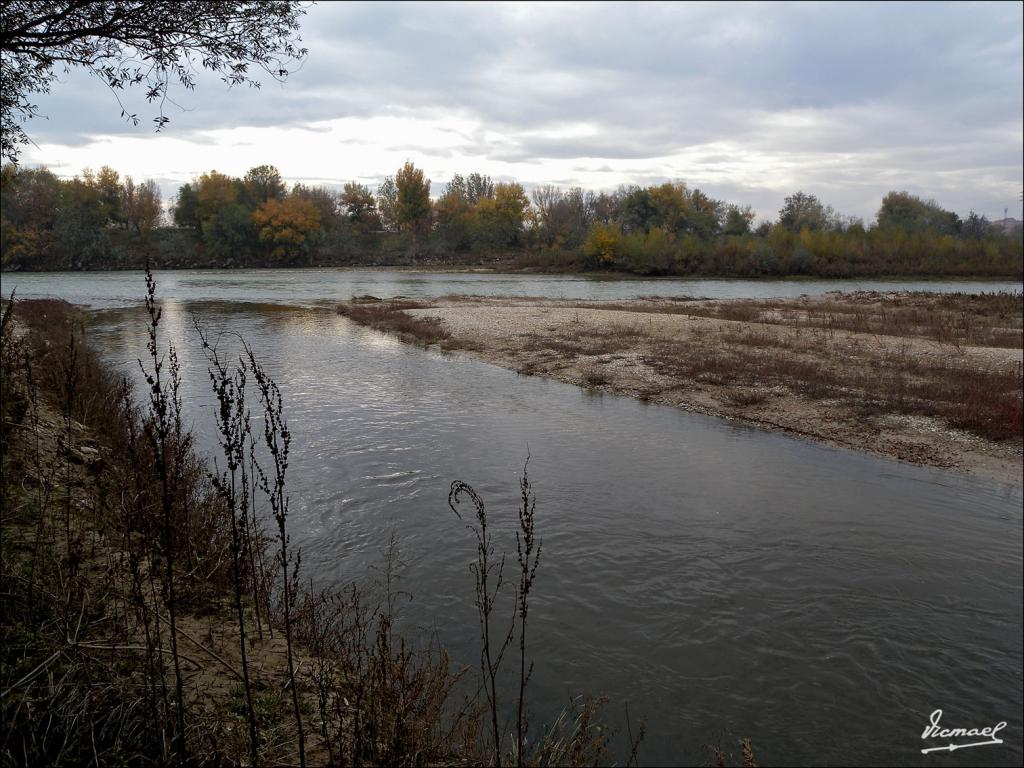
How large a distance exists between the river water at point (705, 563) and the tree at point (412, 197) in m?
121

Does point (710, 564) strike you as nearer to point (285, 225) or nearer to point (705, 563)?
point (705, 563)

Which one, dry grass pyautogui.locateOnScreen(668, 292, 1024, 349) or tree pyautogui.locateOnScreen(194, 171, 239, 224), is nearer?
dry grass pyautogui.locateOnScreen(668, 292, 1024, 349)

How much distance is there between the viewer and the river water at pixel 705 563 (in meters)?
5.68

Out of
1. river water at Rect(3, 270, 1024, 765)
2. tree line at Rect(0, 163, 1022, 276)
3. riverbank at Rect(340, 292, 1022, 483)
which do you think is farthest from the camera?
tree line at Rect(0, 163, 1022, 276)

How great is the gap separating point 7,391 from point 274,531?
354 cm

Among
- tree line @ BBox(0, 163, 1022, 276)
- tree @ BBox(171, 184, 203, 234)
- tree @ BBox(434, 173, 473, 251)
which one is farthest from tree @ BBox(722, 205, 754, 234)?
tree @ BBox(171, 184, 203, 234)

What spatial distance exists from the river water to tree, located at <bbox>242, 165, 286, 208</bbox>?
11742cm

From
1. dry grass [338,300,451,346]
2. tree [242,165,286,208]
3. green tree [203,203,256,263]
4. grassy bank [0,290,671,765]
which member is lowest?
grassy bank [0,290,671,765]

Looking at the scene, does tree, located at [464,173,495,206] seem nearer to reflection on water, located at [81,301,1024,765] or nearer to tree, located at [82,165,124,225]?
tree, located at [82,165,124,225]

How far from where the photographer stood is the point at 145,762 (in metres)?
3.33

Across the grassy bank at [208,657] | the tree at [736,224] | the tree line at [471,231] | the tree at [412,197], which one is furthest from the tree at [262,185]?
the grassy bank at [208,657]

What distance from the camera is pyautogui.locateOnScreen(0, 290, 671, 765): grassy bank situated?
10.9ft

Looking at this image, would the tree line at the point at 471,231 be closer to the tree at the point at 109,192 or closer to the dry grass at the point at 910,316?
the tree at the point at 109,192

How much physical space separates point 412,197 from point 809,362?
120 metres
